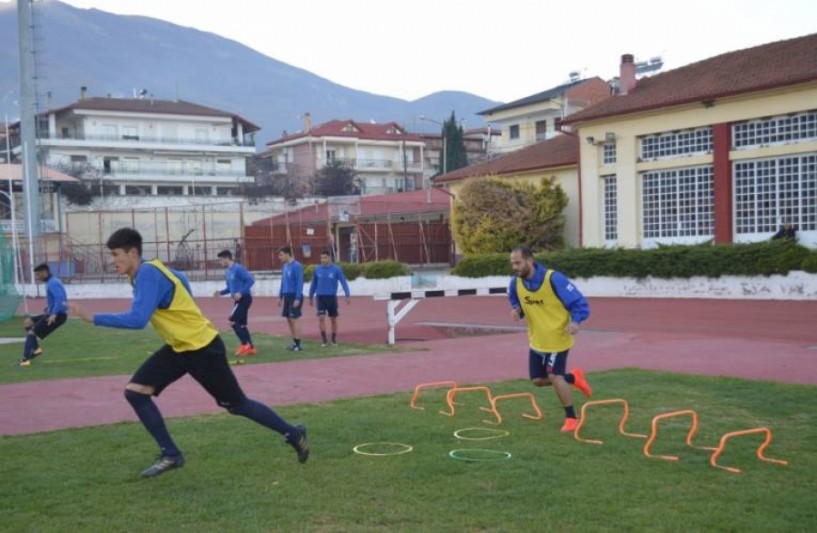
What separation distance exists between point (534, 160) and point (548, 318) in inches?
1295

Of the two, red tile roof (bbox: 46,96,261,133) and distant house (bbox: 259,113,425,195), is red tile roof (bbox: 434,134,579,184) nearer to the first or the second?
red tile roof (bbox: 46,96,261,133)

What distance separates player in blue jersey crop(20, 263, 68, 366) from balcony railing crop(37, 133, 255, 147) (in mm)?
62307

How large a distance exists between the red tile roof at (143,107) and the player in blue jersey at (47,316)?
6437 centimetres

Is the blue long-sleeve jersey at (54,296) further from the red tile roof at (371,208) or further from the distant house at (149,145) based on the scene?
the distant house at (149,145)

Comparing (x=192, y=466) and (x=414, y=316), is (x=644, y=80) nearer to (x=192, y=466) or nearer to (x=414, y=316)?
(x=414, y=316)

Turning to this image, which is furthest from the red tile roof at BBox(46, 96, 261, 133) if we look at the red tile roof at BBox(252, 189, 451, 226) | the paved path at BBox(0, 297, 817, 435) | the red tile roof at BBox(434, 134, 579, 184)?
the paved path at BBox(0, 297, 817, 435)

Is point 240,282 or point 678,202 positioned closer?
point 240,282

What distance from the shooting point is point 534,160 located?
41.0 meters

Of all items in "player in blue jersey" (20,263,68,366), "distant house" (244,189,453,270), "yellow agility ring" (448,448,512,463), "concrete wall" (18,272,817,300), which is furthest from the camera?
"distant house" (244,189,453,270)

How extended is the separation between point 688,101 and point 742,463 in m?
26.9

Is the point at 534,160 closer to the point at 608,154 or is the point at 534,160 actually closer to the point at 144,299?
the point at 608,154

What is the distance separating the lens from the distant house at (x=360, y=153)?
8962 cm

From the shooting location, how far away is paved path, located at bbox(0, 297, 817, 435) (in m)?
11.0

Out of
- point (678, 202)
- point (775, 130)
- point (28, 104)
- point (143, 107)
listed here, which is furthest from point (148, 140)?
point (775, 130)
